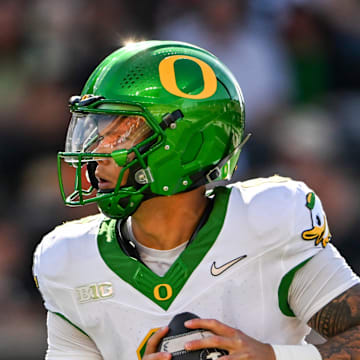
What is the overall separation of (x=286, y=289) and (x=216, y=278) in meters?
0.21

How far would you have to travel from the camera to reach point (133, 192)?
2.41 meters

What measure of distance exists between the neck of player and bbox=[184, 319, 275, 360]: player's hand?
0.36 m

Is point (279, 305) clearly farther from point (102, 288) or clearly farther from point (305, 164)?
point (305, 164)

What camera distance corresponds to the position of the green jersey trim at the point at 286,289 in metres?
2.38

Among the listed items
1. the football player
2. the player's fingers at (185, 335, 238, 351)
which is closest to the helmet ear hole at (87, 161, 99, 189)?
the football player

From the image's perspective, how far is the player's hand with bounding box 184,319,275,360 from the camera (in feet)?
7.11

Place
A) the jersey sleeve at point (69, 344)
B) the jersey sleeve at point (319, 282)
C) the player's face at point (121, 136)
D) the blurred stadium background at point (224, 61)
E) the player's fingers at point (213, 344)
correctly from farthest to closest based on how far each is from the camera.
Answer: the blurred stadium background at point (224, 61), the jersey sleeve at point (69, 344), the player's face at point (121, 136), the jersey sleeve at point (319, 282), the player's fingers at point (213, 344)

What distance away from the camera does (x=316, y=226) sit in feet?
7.91

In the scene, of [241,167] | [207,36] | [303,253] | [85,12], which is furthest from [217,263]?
[85,12]

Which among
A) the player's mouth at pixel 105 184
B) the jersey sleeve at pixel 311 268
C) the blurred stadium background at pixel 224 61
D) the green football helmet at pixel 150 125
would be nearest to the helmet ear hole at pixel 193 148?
the green football helmet at pixel 150 125

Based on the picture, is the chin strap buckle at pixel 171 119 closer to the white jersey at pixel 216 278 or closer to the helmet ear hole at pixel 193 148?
the helmet ear hole at pixel 193 148

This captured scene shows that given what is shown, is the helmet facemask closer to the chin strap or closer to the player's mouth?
the player's mouth

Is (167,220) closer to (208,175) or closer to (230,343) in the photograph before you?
(208,175)

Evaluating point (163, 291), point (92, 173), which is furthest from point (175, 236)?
point (92, 173)
